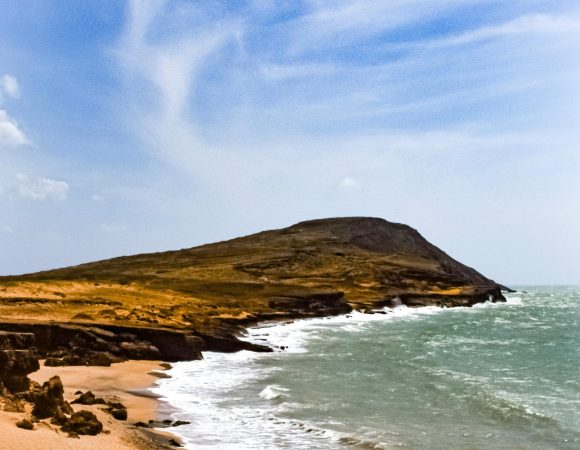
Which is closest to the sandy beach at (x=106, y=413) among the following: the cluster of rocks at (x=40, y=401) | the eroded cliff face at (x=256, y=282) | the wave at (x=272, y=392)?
the cluster of rocks at (x=40, y=401)

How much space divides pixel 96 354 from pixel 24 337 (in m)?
7.31

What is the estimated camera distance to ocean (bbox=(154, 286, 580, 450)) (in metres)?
20.5

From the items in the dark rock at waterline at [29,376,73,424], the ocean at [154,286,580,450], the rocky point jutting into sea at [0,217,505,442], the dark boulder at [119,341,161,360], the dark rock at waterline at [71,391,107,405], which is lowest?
the ocean at [154,286,580,450]

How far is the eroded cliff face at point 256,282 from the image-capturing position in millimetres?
49281

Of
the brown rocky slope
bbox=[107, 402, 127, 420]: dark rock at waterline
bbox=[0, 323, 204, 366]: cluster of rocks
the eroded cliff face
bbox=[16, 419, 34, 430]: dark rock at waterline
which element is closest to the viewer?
bbox=[16, 419, 34, 430]: dark rock at waterline

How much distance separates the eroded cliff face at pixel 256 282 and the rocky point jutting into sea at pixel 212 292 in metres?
0.21

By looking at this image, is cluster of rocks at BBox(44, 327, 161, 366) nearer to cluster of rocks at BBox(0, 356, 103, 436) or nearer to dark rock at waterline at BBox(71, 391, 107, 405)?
dark rock at waterline at BBox(71, 391, 107, 405)

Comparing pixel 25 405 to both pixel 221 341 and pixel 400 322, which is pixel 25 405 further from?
pixel 400 322

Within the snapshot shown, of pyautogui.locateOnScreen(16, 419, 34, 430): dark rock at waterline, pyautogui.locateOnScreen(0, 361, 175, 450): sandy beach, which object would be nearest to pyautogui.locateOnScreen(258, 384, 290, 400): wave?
pyautogui.locateOnScreen(0, 361, 175, 450): sandy beach

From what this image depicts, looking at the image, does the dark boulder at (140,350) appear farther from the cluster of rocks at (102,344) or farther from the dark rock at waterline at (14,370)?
the dark rock at waterline at (14,370)

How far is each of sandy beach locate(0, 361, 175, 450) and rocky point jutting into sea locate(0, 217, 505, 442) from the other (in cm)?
144

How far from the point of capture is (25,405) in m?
19.4

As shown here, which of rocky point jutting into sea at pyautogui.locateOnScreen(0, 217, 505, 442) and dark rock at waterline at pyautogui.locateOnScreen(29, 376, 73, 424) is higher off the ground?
rocky point jutting into sea at pyautogui.locateOnScreen(0, 217, 505, 442)

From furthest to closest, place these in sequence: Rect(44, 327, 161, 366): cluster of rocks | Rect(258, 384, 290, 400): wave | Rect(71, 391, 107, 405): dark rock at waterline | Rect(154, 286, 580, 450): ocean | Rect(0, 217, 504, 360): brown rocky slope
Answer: Rect(0, 217, 504, 360): brown rocky slope < Rect(44, 327, 161, 366): cluster of rocks < Rect(258, 384, 290, 400): wave < Rect(71, 391, 107, 405): dark rock at waterline < Rect(154, 286, 580, 450): ocean
